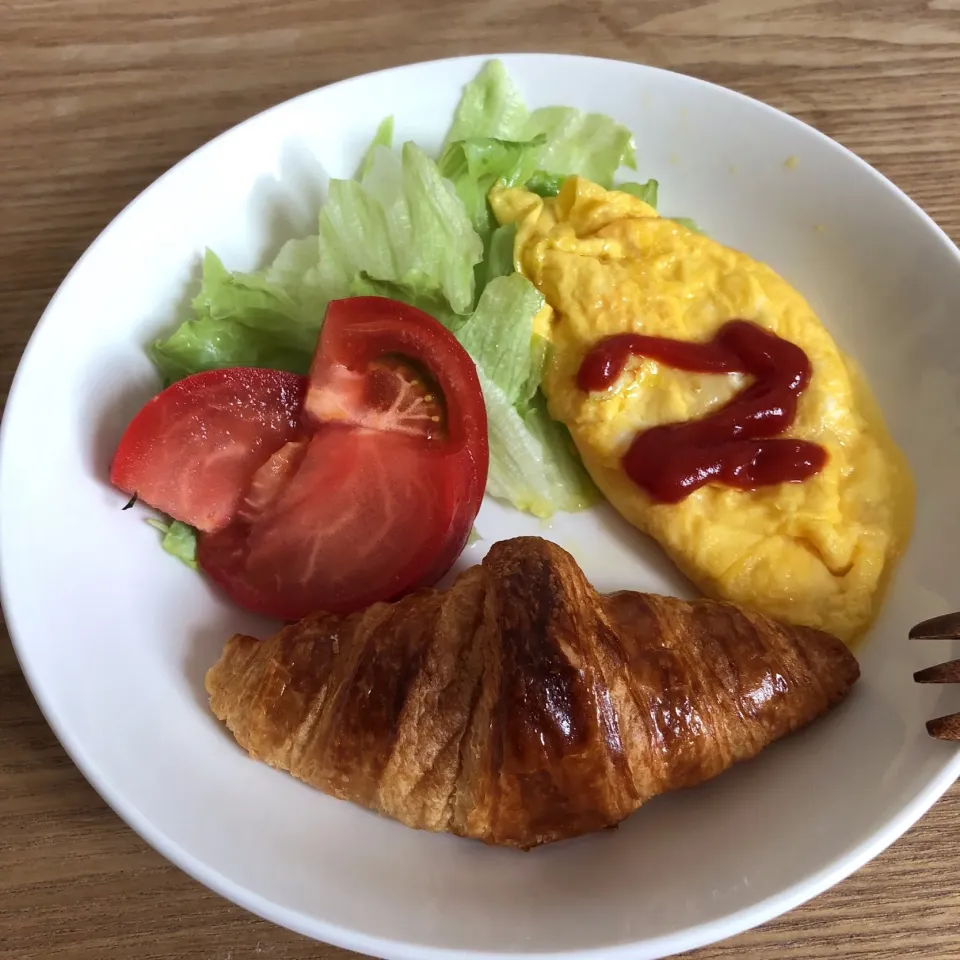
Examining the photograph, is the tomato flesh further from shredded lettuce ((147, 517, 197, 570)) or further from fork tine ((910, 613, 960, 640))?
fork tine ((910, 613, 960, 640))

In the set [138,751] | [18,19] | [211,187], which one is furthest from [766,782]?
[18,19]

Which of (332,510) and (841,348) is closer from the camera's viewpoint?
(332,510)

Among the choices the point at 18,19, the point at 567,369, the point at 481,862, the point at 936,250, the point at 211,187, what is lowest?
the point at 481,862

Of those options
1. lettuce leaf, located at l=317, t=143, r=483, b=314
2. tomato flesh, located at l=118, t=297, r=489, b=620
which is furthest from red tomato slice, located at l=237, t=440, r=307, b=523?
lettuce leaf, located at l=317, t=143, r=483, b=314

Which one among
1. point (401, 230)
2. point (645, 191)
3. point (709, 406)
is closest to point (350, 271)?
point (401, 230)

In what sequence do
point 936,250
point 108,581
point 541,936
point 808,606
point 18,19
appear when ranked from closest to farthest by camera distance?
point 541,936
point 108,581
point 808,606
point 936,250
point 18,19

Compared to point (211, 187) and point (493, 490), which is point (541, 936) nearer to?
point (493, 490)

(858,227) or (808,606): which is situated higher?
(858,227)
